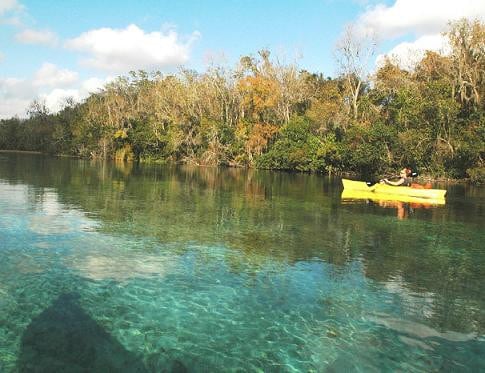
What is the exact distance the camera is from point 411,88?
48.8m

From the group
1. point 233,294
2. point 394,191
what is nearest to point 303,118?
point 394,191

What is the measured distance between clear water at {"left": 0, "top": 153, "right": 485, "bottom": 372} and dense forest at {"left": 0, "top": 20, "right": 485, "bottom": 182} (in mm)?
30086

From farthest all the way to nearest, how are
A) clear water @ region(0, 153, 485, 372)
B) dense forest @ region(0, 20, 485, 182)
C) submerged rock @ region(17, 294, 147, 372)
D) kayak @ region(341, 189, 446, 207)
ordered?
Result: dense forest @ region(0, 20, 485, 182) < kayak @ region(341, 189, 446, 207) < clear water @ region(0, 153, 485, 372) < submerged rock @ region(17, 294, 147, 372)

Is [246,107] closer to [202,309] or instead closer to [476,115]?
[476,115]

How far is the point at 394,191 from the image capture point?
27.1 metres

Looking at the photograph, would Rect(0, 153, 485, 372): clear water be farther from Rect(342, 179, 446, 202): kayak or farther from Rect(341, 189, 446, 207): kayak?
Rect(342, 179, 446, 202): kayak

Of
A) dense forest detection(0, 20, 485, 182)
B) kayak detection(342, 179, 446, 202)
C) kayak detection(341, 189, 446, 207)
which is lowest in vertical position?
kayak detection(341, 189, 446, 207)

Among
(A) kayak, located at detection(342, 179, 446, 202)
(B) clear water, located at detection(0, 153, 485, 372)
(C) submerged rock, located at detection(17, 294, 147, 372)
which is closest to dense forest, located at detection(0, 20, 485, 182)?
(A) kayak, located at detection(342, 179, 446, 202)

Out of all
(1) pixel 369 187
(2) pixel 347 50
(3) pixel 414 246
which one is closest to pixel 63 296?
(3) pixel 414 246

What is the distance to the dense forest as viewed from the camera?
44000 mm

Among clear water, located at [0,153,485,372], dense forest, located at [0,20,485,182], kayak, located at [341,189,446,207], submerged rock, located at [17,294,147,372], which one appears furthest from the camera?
dense forest, located at [0,20,485,182]

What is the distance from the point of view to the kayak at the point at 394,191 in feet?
83.6

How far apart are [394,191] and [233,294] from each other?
20.4 m

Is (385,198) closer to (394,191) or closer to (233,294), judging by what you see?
(394,191)
